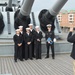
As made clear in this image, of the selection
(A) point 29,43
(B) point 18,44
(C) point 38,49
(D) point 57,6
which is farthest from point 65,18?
(D) point 57,6

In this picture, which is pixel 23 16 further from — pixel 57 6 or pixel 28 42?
pixel 57 6

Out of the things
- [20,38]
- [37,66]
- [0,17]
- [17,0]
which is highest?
[17,0]

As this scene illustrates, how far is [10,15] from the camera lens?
43.4ft

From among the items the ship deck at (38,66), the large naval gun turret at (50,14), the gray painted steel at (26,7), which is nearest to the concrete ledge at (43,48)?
the ship deck at (38,66)

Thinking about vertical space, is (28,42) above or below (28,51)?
above

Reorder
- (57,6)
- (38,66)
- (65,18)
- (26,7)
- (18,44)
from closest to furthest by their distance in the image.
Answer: (38,66) < (57,6) < (26,7) < (18,44) < (65,18)

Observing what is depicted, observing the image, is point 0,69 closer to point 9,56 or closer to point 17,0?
point 9,56

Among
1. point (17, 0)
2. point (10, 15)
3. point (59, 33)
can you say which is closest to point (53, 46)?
point (59, 33)

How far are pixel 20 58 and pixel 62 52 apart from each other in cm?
230

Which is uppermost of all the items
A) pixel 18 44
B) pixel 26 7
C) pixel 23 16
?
pixel 26 7

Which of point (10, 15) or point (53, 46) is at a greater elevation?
point (10, 15)

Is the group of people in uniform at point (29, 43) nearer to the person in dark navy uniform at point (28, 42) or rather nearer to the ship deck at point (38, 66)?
the person in dark navy uniform at point (28, 42)

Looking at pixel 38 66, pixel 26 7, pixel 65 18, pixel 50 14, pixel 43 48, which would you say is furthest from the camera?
pixel 65 18

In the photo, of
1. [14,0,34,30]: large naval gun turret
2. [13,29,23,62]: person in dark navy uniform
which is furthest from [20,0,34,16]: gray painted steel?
[13,29,23,62]: person in dark navy uniform
